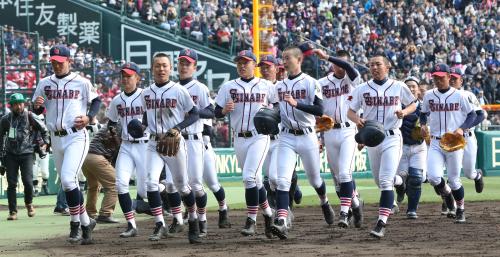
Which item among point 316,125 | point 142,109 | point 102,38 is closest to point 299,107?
point 316,125

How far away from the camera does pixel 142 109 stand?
13500 millimetres

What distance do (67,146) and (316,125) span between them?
3.08 meters

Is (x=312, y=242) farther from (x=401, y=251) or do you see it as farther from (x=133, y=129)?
(x=133, y=129)

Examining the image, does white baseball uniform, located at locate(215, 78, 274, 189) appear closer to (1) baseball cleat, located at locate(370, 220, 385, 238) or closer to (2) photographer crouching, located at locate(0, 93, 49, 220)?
(1) baseball cleat, located at locate(370, 220, 385, 238)

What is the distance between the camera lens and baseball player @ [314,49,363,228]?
13.9 m

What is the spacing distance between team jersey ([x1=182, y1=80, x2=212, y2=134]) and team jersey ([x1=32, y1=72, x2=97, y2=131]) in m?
1.20

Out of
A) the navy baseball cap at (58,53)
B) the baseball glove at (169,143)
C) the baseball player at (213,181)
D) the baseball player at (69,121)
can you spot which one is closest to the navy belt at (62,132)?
the baseball player at (69,121)

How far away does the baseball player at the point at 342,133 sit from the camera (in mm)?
13922

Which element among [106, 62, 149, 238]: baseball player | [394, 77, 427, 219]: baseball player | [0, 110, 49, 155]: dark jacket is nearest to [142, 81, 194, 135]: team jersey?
[106, 62, 149, 238]: baseball player

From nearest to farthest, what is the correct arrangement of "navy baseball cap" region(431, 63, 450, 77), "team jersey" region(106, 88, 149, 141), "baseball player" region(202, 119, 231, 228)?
1. "team jersey" region(106, 88, 149, 141)
2. "baseball player" region(202, 119, 231, 228)
3. "navy baseball cap" region(431, 63, 450, 77)

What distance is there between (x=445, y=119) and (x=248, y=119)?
10.8ft

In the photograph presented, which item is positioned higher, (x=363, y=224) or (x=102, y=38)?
(x=102, y=38)

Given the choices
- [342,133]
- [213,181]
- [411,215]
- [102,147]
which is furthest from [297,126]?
[102,147]

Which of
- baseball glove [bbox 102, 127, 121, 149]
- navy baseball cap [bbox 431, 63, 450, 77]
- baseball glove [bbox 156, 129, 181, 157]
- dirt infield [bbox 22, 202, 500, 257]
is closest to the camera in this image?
dirt infield [bbox 22, 202, 500, 257]
